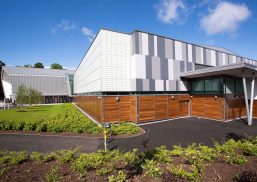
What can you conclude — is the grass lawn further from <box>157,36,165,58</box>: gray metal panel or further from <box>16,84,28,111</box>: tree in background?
Result: <box>157,36,165,58</box>: gray metal panel

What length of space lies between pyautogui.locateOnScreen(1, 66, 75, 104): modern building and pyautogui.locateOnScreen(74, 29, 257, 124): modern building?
146 ft

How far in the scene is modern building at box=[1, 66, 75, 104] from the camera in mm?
53531

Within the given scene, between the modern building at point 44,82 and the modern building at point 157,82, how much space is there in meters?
44.5

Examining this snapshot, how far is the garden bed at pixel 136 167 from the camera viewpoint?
5523 mm

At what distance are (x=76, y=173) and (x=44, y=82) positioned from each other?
5732 cm

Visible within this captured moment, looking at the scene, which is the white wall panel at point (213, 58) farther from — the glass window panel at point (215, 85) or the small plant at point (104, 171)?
the small plant at point (104, 171)

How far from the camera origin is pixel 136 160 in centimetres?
684

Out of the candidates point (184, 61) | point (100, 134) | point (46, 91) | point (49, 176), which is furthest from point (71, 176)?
point (46, 91)

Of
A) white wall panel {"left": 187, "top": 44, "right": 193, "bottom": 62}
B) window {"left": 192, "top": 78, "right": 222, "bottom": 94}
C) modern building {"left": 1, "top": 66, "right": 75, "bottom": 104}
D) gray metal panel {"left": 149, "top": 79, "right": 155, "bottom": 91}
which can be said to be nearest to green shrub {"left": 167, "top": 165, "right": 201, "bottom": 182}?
gray metal panel {"left": 149, "top": 79, "right": 155, "bottom": 91}

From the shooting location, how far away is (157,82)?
18562mm

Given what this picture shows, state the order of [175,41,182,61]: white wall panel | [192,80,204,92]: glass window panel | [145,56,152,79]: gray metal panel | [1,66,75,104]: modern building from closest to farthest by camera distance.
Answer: [145,56,152,79]: gray metal panel < [175,41,182,61]: white wall panel < [192,80,204,92]: glass window panel < [1,66,75,104]: modern building

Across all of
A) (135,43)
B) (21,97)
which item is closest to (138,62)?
(135,43)

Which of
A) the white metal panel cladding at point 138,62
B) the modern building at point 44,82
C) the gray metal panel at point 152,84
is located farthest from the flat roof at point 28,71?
the gray metal panel at point 152,84

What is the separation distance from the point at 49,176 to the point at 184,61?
63.4 feet
